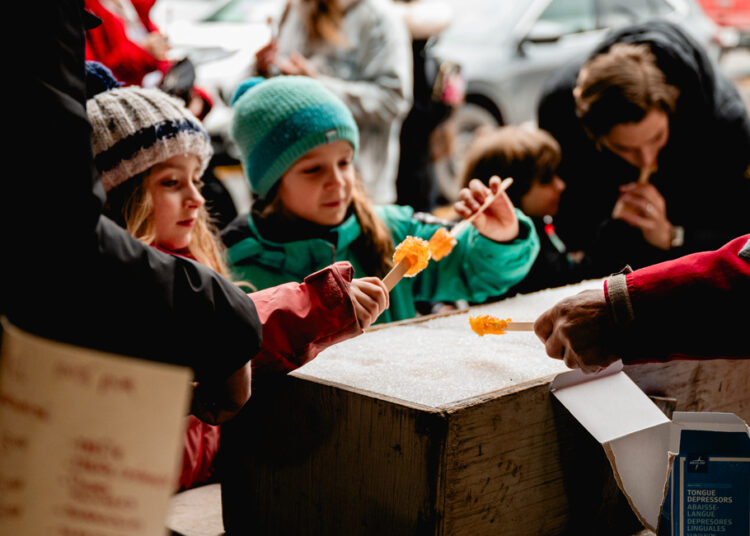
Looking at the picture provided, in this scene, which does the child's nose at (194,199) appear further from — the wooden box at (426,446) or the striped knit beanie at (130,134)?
the wooden box at (426,446)

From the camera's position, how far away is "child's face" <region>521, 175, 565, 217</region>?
3105 mm

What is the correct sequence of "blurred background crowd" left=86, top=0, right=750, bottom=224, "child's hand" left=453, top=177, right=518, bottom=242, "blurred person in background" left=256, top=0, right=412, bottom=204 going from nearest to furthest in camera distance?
1. "child's hand" left=453, top=177, right=518, bottom=242
2. "blurred person in background" left=256, top=0, right=412, bottom=204
3. "blurred background crowd" left=86, top=0, right=750, bottom=224

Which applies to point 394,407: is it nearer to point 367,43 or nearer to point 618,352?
point 618,352

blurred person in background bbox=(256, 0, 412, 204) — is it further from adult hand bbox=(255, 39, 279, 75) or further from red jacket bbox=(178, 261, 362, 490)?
red jacket bbox=(178, 261, 362, 490)

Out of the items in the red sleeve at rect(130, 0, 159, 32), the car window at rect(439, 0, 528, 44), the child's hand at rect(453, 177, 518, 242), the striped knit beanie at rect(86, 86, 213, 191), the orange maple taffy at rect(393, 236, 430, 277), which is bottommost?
the child's hand at rect(453, 177, 518, 242)

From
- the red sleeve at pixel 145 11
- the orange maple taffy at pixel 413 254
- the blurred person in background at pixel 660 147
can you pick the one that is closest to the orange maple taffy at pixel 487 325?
the orange maple taffy at pixel 413 254

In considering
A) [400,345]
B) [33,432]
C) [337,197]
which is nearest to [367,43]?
[337,197]

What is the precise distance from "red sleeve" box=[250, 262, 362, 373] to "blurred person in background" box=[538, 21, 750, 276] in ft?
5.77

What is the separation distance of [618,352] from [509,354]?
24cm

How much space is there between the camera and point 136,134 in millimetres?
1734

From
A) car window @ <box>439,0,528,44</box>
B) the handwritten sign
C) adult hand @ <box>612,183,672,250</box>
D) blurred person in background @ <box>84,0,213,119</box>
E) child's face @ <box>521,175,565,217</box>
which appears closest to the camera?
the handwritten sign

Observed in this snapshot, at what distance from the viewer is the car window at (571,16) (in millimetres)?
7109

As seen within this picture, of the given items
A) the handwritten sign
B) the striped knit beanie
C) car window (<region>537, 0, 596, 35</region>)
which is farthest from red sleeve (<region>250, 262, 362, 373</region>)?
car window (<region>537, 0, 596, 35</region>)

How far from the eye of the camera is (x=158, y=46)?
3.19m
